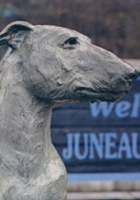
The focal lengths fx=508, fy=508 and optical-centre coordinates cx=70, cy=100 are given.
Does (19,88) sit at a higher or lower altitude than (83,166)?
higher

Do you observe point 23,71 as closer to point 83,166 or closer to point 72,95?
point 72,95

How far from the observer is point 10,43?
64.2 inches

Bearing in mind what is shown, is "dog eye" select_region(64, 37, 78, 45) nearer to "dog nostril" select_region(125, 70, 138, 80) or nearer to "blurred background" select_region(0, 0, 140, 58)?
"dog nostril" select_region(125, 70, 138, 80)

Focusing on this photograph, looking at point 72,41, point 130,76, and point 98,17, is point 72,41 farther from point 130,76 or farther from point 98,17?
point 98,17

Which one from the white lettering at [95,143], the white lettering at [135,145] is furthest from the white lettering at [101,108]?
the white lettering at [135,145]

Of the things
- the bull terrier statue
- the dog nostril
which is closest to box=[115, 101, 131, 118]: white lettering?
the bull terrier statue

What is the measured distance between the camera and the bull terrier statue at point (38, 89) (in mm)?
1565

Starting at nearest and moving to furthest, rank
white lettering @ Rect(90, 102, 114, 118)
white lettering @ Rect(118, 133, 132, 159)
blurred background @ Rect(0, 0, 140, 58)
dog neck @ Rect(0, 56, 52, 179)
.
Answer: dog neck @ Rect(0, 56, 52, 179) → white lettering @ Rect(90, 102, 114, 118) → white lettering @ Rect(118, 133, 132, 159) → blurred background @ Rect(0, 0, 140, 58)

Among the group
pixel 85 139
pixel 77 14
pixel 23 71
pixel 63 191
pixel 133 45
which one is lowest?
pixel 133 45

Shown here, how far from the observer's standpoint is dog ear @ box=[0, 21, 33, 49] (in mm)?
1603

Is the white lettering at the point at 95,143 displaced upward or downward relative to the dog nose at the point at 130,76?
downward

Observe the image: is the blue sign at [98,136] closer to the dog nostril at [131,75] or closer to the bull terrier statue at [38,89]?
the bull terrier statue at [38,89]

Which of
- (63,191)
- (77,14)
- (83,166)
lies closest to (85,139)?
(83,166)

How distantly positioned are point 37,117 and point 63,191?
0.88ft
